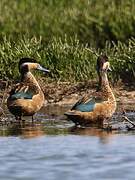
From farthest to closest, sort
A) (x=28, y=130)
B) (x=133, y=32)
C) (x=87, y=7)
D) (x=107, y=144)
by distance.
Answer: (x=87, y=7), (x=133, y=32), (x=28, y=130), (x=107, y=144)

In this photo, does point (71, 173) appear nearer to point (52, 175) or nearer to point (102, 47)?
point (52, 175)

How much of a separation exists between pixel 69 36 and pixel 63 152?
964 cm

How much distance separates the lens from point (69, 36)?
22.5 meters

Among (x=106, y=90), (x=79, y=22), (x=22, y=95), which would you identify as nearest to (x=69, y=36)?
(x=79, y=22)

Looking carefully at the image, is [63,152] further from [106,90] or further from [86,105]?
[106,90]

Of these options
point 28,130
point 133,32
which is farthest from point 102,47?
point 28,130

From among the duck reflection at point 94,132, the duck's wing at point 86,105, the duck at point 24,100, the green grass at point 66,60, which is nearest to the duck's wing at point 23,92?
the duck at point 24,100

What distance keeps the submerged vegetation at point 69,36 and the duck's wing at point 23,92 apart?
7.42ft

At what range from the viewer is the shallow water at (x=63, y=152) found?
38.6 ft

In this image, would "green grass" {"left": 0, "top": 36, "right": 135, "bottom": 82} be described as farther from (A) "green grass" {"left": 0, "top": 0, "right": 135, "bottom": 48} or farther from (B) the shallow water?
(B) the shallow water

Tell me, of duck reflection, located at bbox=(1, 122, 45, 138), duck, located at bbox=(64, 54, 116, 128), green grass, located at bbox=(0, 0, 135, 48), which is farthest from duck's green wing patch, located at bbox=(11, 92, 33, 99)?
green grass, located at bbox=(0, 0, 135, 48)

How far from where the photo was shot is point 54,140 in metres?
14.0

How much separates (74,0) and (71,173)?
589 inches

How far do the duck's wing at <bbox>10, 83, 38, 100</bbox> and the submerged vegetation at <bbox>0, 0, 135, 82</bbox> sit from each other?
2261mm
